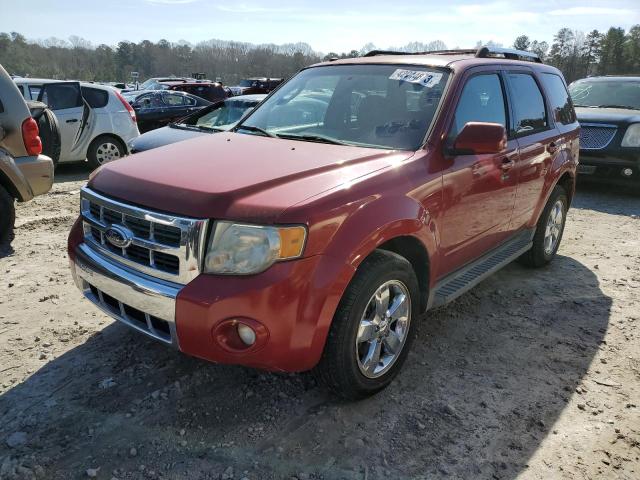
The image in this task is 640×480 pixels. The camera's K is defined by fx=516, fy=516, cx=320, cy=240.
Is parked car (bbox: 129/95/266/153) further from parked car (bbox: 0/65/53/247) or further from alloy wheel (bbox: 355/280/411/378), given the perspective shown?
alloy wheel (bbox: 355/280/411/378)

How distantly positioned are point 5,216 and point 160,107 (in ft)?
32.3

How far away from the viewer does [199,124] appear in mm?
7863

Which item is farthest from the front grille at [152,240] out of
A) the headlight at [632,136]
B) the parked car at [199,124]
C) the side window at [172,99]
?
the side window at [172,99]

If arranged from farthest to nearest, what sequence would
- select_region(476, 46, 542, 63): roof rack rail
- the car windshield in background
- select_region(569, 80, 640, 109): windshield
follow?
select_region(569, 80, 640, 109): windshield < select_region(476, 46, 542, 63): roof rack rail < the car windshield in background

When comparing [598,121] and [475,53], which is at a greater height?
[475,53]

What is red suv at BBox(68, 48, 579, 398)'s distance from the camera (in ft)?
7.60

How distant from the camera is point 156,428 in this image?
2.59 metres

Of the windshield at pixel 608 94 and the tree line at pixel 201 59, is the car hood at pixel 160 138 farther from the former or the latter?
the tree line at pixel 201 59

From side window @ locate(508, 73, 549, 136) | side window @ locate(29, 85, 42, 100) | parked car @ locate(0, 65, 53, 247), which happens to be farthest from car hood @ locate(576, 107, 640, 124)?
side window @ locate(29, 85, 42, 100)

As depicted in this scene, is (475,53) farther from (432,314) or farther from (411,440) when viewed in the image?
(411,440)

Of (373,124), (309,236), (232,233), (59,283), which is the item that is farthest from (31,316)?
(373,124)

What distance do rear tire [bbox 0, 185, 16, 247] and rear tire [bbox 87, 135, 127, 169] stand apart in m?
4.17

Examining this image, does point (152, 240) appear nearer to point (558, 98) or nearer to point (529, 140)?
point (529, 140)

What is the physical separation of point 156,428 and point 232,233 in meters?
1.10
